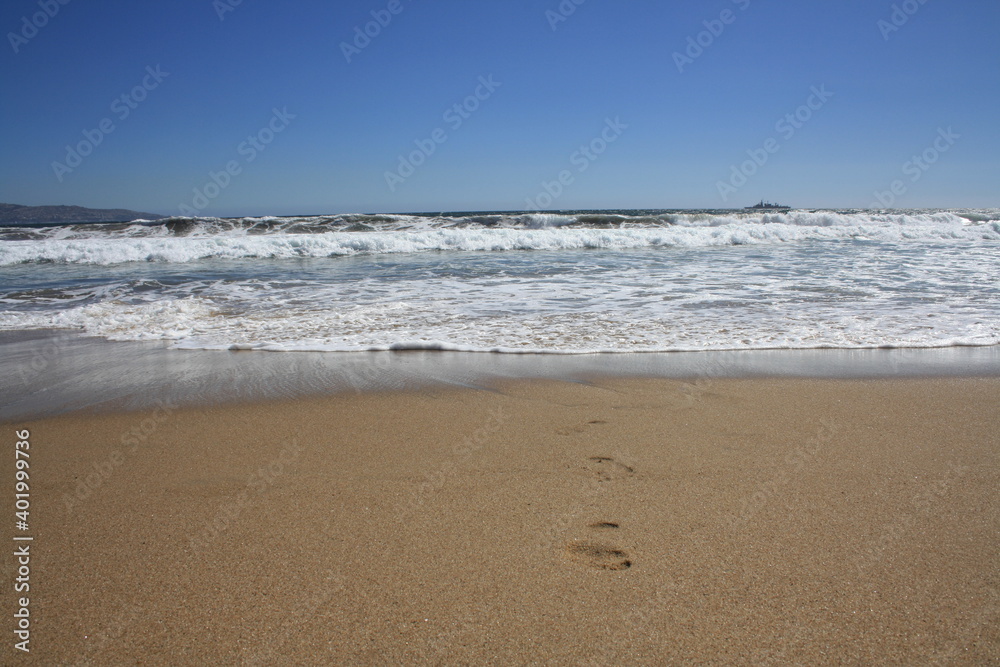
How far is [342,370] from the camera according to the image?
14.8ft

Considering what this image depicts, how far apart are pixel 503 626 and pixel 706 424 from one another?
1947 mm

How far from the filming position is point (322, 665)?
4.88ft

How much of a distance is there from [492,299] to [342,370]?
11.7ft

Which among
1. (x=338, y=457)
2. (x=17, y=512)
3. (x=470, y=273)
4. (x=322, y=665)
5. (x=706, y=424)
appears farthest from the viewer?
(x=470, y=273)

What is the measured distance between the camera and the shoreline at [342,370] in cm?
393

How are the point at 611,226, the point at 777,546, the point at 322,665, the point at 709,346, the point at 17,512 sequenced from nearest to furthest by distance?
the point at 322,665, the point at 777,546, the point at 17,512, the point at 709,346, the point at 611,226

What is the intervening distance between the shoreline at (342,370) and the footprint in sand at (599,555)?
2.10 meters

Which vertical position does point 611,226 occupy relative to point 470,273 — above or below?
above

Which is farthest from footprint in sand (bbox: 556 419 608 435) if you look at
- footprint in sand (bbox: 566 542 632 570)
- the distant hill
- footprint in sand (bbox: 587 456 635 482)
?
the distant hill

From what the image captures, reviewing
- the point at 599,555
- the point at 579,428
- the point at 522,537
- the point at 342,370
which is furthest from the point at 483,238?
the point at 599,555

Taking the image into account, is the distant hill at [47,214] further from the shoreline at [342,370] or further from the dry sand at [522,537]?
the dry sand at [522,537]

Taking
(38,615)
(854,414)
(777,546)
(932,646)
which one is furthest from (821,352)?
(38,615)

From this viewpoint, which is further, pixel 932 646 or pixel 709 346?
pixel 709 346

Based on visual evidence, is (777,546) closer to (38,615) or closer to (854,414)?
(854,414)
